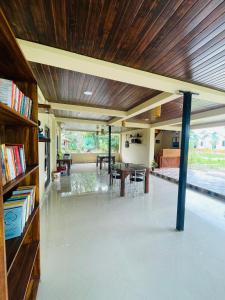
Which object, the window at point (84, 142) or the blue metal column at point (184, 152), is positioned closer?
the blue metal column at point (184, 152)

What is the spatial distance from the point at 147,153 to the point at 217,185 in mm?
3662

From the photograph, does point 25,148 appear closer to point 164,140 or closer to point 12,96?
point 12,96

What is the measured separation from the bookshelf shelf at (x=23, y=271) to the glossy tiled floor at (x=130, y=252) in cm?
45

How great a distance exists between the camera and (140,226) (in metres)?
2.66

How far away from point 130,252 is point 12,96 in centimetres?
227

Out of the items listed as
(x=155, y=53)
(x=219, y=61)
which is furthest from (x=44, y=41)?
(x=219, y=61)

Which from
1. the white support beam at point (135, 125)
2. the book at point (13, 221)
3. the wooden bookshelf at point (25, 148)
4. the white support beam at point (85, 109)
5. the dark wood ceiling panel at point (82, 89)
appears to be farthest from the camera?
the white support beam at point (135, 125)

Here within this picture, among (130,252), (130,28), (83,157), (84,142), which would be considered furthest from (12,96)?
(84,142)

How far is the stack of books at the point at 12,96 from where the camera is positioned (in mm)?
957

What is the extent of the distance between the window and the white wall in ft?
3.81

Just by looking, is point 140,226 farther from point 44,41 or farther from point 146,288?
point 44,41

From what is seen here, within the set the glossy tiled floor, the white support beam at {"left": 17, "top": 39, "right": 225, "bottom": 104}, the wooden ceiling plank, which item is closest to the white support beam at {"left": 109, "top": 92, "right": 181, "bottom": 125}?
the white support beam at {"left": 17, "top": 39, "right": 225, "bottom": 104}

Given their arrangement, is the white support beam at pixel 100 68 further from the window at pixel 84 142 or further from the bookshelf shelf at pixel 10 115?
the window at pixel 84 142

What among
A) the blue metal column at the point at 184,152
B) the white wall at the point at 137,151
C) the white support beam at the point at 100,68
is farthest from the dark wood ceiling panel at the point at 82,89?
the white wall at the point at 137,151
